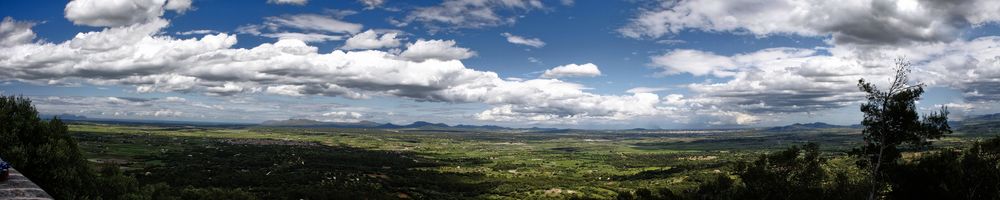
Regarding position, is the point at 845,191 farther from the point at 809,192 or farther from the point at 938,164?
the point at 938,164

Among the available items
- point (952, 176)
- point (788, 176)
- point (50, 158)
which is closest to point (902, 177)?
point (952, 176)

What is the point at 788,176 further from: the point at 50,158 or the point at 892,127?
the point at 50,158

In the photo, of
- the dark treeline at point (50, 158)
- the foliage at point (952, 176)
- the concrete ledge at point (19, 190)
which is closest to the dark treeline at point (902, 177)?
the foliage at point (952, 176)

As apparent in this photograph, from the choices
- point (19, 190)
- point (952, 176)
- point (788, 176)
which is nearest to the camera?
point (19, 190)

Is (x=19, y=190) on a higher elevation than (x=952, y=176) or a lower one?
higher

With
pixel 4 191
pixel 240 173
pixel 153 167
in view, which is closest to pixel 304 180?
pixel 240 173

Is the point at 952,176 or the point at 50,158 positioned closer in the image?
the point at 50,158

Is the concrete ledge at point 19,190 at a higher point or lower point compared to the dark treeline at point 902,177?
higher

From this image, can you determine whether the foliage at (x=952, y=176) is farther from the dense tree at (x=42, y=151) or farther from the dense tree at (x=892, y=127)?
the dense tree at (x=42, y=151)

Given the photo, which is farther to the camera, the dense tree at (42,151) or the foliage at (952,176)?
the foliage at (952,176)
